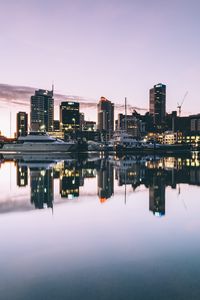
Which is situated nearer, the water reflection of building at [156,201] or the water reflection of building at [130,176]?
the water reflection of building at [156,201]

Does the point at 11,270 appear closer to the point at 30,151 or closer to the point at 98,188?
the point at 98,188

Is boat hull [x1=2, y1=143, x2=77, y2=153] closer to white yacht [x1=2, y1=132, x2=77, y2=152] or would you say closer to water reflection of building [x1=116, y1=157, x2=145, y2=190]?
white yacht [x1=2, y1=132, x2=77, y2=152]

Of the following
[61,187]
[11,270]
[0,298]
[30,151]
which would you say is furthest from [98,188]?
[30,151]

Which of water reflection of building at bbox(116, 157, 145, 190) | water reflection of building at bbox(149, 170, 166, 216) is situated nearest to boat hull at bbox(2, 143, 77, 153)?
water reflection of building at bbox(116, 157, 145, 190)

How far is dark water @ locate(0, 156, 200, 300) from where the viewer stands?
697cm

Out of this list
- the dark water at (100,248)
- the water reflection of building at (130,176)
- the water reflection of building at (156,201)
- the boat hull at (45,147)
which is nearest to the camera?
the dark water at (100,248)

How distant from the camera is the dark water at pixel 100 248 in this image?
22.9 ft

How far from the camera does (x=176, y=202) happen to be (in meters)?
18.7

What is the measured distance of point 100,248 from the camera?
10.2 m

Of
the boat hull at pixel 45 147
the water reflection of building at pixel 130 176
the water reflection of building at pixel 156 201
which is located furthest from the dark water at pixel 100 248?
the boat hull at pixel 45 147

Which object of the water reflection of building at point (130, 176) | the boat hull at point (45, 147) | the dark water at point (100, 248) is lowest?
the dark water at point (100, 248)

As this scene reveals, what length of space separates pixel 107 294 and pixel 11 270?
9.73 feet

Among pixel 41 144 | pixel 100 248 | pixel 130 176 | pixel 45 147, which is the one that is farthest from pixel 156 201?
pixel 45 147

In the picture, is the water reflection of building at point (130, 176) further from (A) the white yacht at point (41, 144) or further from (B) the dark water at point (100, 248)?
(A) the white yacht at point (41, 144)
